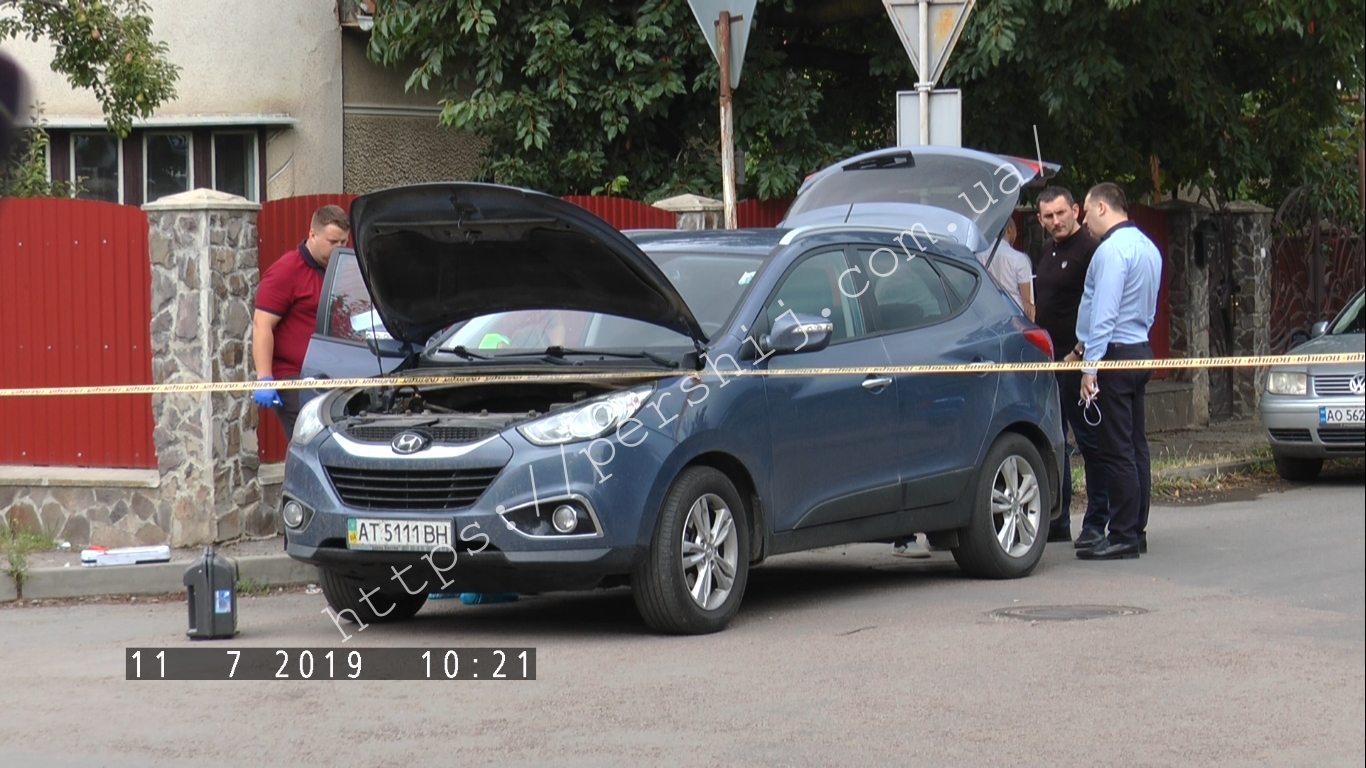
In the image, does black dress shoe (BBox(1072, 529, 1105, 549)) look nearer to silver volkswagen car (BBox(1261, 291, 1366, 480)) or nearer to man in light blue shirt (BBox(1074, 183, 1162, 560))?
man in light blue shirt (BBox(1074, 183, 1162, 560))

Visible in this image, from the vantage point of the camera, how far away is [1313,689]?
260 inches

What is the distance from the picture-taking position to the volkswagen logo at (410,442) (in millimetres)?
7727

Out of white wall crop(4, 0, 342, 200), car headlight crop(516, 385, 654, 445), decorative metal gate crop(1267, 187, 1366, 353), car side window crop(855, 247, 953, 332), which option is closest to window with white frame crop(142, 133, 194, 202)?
white wall crop(4, 0, 342, 200)

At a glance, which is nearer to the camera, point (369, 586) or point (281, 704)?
point (281, 704)

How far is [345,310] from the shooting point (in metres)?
10.3

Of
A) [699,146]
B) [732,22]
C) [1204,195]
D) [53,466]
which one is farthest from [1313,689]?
[1204,195]

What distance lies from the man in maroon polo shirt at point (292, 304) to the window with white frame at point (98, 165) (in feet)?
26.9

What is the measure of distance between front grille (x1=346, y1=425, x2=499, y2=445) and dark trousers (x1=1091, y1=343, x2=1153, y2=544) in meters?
3.92

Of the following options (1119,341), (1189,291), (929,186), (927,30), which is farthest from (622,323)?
(1189,291)

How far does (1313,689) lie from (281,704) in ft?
12.3

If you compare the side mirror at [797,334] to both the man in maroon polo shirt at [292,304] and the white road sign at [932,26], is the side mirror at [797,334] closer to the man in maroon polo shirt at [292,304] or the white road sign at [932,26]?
the man in maroon polo shirt at [292,304]

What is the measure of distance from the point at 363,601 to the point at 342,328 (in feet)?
7.41

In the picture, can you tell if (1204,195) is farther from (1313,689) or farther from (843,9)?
(1313,689)

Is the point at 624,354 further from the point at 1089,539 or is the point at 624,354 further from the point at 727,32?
the point at 727,32
